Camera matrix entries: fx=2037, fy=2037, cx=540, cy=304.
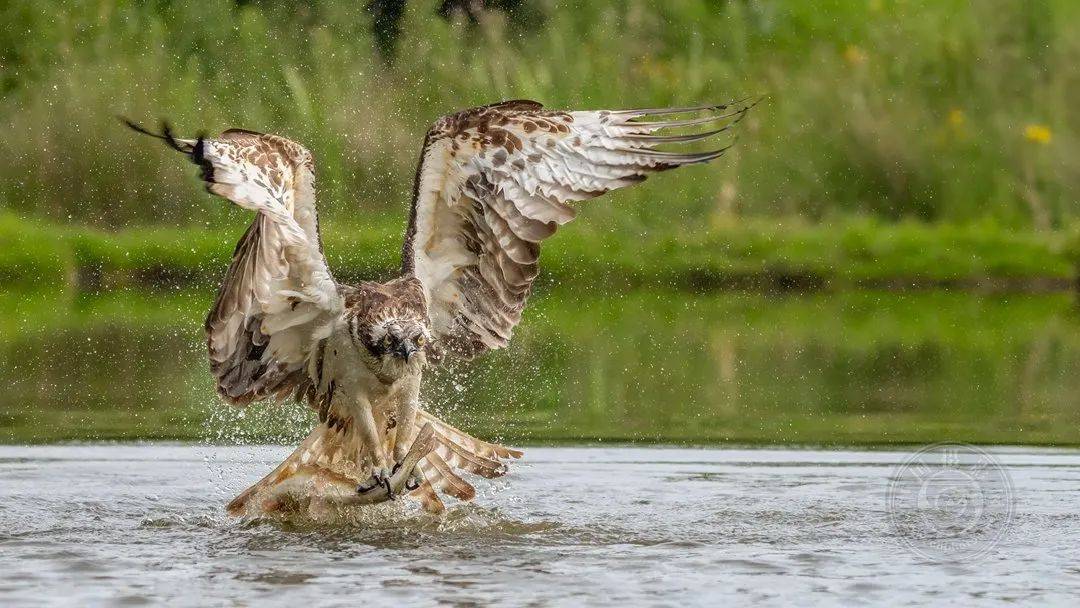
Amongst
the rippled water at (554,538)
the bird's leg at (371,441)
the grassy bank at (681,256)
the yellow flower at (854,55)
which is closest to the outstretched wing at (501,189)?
the bird's leg at (371,441)

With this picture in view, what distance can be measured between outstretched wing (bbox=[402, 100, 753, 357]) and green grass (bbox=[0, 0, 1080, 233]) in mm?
9492

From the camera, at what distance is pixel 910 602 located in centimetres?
647

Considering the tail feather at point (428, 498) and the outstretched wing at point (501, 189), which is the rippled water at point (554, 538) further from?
the outstretched wing at point (501, 189)

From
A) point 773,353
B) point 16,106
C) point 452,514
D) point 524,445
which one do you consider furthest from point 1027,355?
point 16,106

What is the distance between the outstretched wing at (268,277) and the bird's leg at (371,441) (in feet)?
1.06

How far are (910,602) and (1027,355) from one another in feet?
24.4

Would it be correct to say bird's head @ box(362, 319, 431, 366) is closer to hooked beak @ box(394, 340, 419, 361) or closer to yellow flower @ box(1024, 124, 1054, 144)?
hooked beak @ box(394, 340, 419, 361)

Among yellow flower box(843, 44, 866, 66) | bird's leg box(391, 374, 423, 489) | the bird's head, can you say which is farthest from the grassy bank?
the bird's head

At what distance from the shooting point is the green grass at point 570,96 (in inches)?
725

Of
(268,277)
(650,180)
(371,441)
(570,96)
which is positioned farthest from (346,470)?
(570,96)

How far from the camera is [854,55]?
20.9 meters

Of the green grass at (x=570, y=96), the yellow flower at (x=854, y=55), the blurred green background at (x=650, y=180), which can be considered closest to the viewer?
the blurred green background at (x=650, y=180)

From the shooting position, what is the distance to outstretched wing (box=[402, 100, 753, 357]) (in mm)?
8062

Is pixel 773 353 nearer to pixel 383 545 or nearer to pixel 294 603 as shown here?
pixel 383 545
